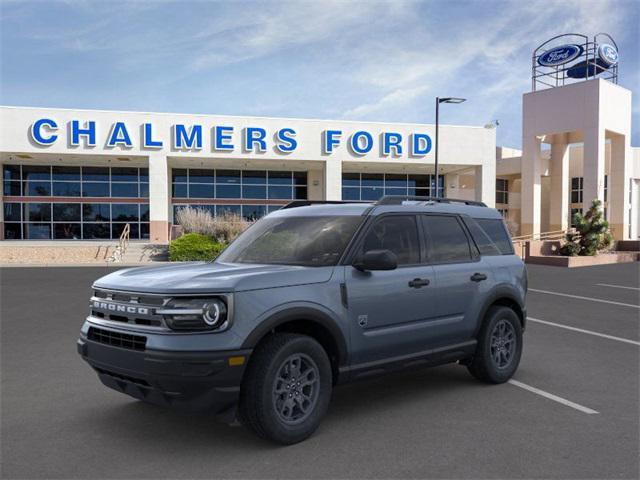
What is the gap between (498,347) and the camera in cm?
619

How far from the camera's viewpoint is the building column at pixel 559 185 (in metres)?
37.9

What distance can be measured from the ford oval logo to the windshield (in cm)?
3591

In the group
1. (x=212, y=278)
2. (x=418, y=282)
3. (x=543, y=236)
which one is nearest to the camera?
(x=212, y=278)

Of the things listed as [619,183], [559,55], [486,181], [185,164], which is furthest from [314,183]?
[619,183]

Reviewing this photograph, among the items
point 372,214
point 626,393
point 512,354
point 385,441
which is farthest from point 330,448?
point 626,393

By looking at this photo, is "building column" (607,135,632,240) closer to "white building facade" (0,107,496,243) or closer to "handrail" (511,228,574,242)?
"handrail" (511,228,574,242)

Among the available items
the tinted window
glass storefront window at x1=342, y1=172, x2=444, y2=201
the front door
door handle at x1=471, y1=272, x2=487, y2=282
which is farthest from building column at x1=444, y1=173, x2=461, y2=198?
the front door

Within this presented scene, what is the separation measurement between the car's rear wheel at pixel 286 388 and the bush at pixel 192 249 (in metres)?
21.1

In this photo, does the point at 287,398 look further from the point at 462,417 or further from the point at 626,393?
the point at 626,393

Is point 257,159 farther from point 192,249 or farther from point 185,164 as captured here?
point 192,249

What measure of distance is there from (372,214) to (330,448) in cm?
209

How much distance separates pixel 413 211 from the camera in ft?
18.4

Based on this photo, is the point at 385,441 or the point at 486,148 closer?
the point at 385,441

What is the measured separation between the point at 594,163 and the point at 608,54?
7.49 m
